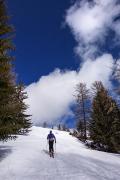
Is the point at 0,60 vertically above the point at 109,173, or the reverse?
the point at 0,60

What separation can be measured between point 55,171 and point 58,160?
4.62 meters

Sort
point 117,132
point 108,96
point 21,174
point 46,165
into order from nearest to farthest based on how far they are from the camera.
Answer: point 21,174 → point 46,165 → point 117,132 → point 108,96

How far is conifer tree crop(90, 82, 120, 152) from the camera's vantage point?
1499 inches

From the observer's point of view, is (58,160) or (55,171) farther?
(58,160)

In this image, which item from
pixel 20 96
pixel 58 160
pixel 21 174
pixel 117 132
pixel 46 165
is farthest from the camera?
pixel 20 96

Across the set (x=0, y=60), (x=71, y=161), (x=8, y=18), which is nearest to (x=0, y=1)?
(x=8, y=18)

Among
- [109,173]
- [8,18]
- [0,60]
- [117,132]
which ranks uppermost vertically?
[8,18]

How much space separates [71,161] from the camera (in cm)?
2545

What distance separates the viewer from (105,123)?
127 ft

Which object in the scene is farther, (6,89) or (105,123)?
(105,123)

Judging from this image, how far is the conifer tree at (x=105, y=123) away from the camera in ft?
125

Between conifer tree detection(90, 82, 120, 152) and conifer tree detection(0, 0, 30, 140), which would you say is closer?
conifer tree detection(0, 0, 30, 140)

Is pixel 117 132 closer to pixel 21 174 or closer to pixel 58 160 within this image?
pixel 58 160

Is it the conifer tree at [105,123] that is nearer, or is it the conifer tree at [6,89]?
the conifer tree at [6,89]
